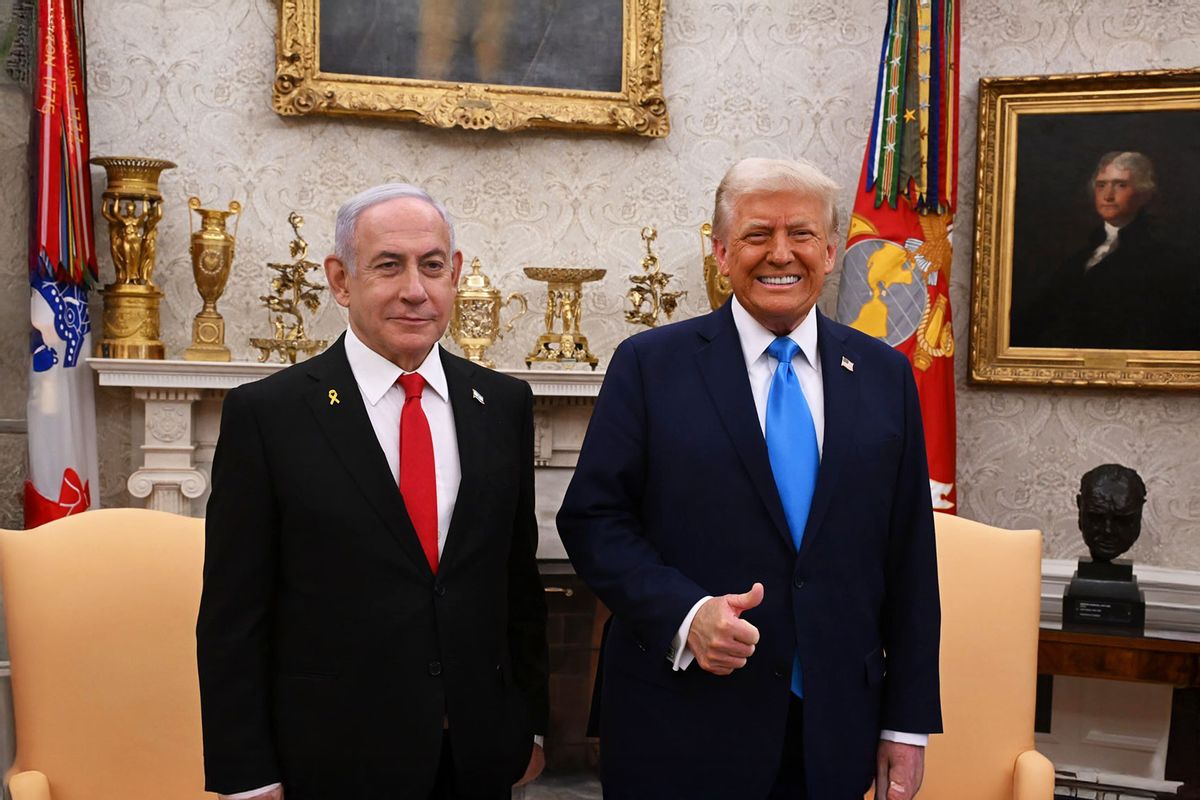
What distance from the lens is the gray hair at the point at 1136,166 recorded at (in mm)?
4340

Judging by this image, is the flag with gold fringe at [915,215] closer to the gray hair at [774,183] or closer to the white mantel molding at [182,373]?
the white mantel molding at [182,373]

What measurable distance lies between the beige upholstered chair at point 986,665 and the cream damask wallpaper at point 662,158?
1877 millimetres

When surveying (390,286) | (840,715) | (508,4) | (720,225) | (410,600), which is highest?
(508,4)

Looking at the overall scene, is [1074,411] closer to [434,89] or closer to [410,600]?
[434,89]

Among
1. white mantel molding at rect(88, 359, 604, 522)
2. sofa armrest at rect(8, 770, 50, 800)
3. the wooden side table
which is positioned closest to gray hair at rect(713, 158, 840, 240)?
sofa armrest at rect(8, 770, 50, 800)

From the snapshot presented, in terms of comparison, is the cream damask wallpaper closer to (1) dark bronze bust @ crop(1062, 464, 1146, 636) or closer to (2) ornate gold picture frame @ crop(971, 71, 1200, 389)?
(2) ornate gold picture frame @ crop(971, 71, 1200, 389)

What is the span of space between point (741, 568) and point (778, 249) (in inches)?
20.8

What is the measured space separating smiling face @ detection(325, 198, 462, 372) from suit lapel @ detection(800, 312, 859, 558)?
668 millimetres

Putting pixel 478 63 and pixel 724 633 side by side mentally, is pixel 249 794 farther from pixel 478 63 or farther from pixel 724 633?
pixel 478 63

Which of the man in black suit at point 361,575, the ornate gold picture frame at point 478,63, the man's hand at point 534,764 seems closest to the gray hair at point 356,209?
the man in black suit at point 361,575

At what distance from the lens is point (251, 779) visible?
182 cm

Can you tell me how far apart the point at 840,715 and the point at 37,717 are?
1692 millimetres

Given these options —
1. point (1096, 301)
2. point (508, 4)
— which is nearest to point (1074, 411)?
point (1096, 301)

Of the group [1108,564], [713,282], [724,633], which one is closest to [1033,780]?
[724,633]
